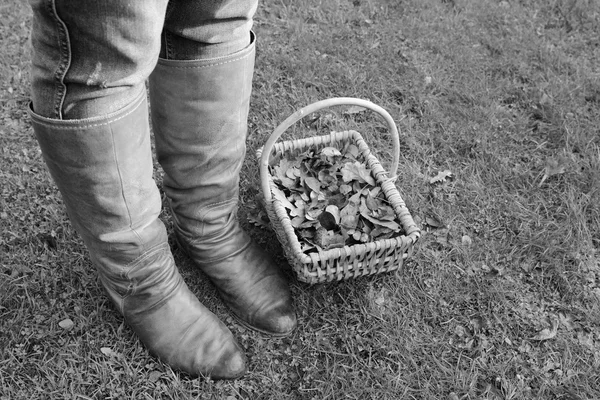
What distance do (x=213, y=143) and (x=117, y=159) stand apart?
343 millimetres

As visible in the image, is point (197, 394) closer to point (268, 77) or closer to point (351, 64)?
point (268, 77)

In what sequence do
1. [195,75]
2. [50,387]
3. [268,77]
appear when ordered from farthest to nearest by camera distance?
[268,77]
[50,387]
[195,75]

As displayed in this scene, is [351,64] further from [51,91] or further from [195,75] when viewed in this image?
[51,91]

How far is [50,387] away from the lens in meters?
1.64

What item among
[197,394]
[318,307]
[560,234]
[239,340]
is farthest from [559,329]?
[197,394]

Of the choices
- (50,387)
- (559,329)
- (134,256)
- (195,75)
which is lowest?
(50,387)

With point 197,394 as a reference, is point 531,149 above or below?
above

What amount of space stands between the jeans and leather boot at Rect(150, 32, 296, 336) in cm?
19

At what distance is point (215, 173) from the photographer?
1652mm

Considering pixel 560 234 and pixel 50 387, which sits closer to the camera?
pixel 50 387

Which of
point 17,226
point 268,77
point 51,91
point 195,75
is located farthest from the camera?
point 268,77

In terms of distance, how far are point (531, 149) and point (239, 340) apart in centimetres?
153

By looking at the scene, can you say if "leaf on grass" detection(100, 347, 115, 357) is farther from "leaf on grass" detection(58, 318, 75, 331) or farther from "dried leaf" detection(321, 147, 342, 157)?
"dried leaf" detection(321, 147, 342, 157)

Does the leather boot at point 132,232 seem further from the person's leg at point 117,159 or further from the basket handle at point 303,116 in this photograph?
the basket handle at point 303,116
